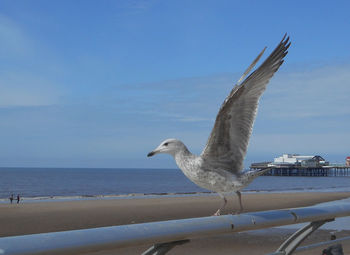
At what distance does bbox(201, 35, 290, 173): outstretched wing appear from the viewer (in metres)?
2.72

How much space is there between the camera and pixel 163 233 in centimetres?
180

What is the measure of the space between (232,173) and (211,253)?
30.2 feet

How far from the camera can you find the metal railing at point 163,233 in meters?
1.43

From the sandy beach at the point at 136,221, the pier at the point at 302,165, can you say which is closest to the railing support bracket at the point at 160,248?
the sandy beach at the point at 136,221

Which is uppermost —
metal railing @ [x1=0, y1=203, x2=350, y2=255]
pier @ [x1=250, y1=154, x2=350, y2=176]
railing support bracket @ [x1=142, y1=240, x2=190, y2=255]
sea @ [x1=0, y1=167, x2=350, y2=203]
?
pier @ [x1=250, y1=154, x2=350, y2=176]

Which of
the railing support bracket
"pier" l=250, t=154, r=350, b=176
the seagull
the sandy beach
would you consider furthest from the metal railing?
"pier" l=250, t=154, r=350, b=176

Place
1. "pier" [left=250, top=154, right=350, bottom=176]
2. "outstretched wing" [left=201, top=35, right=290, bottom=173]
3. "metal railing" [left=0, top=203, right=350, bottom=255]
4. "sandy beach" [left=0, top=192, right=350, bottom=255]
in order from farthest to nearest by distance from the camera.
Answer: "pier" [left=250, top=154, right=350, bottom=176] → "sandy beach" [left=0, top=192, right=350, bottom=255] → "outstretched wing" [left=201, top=35, right=290, bottom=173] → "metal railing" [left=0, top=203, right=350, bottom=255]

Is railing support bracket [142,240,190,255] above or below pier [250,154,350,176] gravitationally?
below

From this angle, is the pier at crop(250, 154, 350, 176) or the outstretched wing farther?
the pier at crop(250, 154, 350, 176)

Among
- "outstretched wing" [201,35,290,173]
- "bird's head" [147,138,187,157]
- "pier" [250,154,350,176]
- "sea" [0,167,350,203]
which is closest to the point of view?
"bird's head" [147,138,187,157]

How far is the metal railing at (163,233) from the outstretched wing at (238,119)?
507 millimetres

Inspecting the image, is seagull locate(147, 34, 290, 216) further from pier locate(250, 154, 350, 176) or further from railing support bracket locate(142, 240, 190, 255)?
pier locate(250, 154, 350, 176)

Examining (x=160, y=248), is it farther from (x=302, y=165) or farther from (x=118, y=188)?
(x=302, y=165)

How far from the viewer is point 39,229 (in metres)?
17.9
